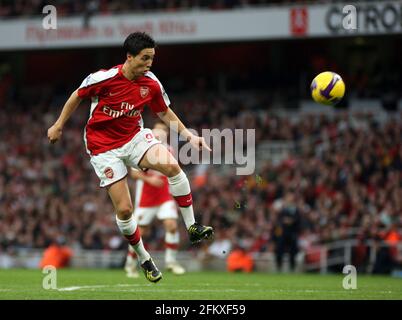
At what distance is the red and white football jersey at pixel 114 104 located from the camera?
35.8ft

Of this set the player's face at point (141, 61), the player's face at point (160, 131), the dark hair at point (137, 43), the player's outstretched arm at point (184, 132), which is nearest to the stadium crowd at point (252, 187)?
the player's face at point (160, 131)

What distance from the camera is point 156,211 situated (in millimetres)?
16406

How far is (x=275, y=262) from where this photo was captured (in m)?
21.8

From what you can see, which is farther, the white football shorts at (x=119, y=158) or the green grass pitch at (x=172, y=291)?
the white football shorts at (x=119, y=158)

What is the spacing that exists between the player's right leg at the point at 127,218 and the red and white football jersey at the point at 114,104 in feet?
1.61

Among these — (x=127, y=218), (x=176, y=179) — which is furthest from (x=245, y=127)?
(x=127, y=218)

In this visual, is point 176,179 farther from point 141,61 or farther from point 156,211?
point 156,211

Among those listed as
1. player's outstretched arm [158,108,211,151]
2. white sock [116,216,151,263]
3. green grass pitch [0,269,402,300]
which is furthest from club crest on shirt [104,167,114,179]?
green grass pitch [0,269,402,300]

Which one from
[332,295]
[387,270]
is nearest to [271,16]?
[387,270]

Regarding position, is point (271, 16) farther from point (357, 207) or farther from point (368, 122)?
point (357, 207)

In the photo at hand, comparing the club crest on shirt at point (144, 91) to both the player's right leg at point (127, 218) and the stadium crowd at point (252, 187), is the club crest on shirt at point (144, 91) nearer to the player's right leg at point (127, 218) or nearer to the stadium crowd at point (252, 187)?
the player's right leg at point (127, 218)

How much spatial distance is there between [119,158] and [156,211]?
5454 mm

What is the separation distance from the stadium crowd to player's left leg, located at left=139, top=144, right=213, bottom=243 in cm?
970
